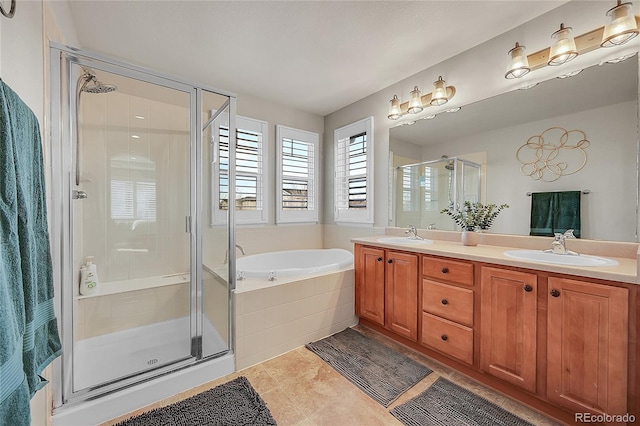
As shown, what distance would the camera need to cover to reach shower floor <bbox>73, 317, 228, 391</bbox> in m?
1.65

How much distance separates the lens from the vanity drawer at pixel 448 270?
5.89 feet

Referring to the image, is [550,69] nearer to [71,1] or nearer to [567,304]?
[567,304]

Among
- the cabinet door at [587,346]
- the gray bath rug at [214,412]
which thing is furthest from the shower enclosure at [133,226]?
the cabinet door at [587,346]

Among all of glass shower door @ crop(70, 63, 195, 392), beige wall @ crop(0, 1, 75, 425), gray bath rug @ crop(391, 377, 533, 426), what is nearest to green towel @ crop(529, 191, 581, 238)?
gray bath rug @ crop(391, 377, 533, 426)

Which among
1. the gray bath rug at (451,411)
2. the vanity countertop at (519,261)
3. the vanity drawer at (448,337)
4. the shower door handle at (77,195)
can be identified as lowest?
the gray bath rug at (451,411)

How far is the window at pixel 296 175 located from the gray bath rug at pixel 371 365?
1682mm

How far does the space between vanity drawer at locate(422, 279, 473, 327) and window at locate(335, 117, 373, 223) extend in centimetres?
128

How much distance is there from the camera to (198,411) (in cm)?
154

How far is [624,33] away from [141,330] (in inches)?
153

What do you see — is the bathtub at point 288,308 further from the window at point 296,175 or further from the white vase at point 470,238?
the window at point 296,175

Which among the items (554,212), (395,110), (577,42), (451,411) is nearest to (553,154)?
(554,212)

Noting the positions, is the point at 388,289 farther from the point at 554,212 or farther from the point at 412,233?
the point at 554,212

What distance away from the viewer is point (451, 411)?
1.56 metres

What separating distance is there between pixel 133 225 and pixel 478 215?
3001 mm
